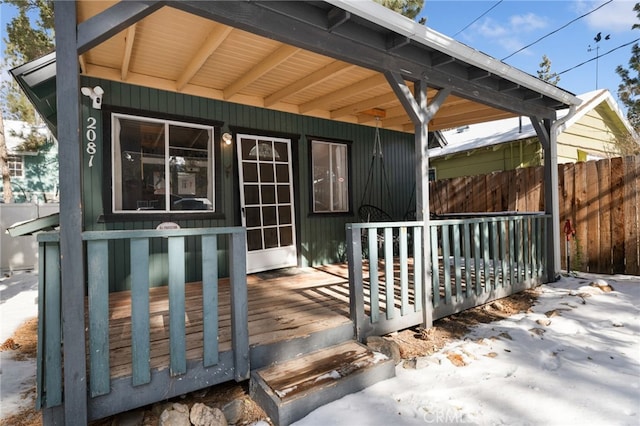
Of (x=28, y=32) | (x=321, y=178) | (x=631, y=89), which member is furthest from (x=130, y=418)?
(x=631, y=89)

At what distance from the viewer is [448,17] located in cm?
955

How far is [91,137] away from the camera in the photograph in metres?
3.29

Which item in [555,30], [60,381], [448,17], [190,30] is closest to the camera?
[60,381]

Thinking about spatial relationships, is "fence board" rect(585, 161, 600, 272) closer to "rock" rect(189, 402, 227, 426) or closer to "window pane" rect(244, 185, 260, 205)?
"window pane" rect(244, 185, 260, 205)

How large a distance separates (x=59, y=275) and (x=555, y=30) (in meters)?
11.3

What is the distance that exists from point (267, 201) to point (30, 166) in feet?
35.4

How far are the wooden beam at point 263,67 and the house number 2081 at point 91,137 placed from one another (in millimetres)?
1456

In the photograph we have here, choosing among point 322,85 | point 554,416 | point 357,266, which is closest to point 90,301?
point 357,266

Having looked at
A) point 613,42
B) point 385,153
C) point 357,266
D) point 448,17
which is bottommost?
point 357,266

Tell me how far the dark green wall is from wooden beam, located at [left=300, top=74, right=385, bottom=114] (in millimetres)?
300

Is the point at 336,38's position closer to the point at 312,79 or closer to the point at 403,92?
the point at 403,92

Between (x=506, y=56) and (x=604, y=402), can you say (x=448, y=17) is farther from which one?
(x=604, y=402)

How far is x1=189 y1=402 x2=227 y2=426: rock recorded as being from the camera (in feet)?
5.34

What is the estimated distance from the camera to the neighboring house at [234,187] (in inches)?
62.1
